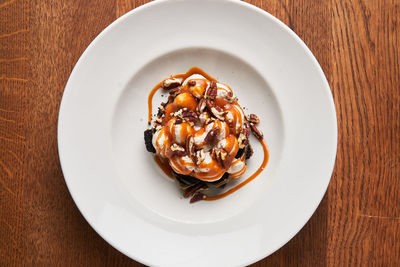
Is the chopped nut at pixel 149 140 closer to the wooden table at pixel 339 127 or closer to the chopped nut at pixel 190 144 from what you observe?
the chopped nut at pixel 190 144

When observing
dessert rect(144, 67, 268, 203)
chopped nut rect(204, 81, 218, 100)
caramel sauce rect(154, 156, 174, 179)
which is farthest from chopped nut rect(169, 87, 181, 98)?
caramel sauce rect(154, 156, 174, 179)

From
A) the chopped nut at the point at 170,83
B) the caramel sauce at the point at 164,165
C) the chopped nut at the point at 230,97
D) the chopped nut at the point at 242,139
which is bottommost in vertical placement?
the caramel sauce at the point at 164,165

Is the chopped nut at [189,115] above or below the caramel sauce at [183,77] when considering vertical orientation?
below

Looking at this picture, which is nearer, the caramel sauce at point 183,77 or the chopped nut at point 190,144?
the chopped nut at point 190,144

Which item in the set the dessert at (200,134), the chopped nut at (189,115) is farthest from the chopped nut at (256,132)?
the chopped nut at (189,115)

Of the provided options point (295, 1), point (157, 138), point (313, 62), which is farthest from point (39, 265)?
point (295, 1)

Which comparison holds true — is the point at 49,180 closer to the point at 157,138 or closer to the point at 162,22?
the point at 157,138

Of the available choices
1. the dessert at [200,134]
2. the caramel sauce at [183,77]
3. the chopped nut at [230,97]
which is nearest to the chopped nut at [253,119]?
the dessert at [200,134]
